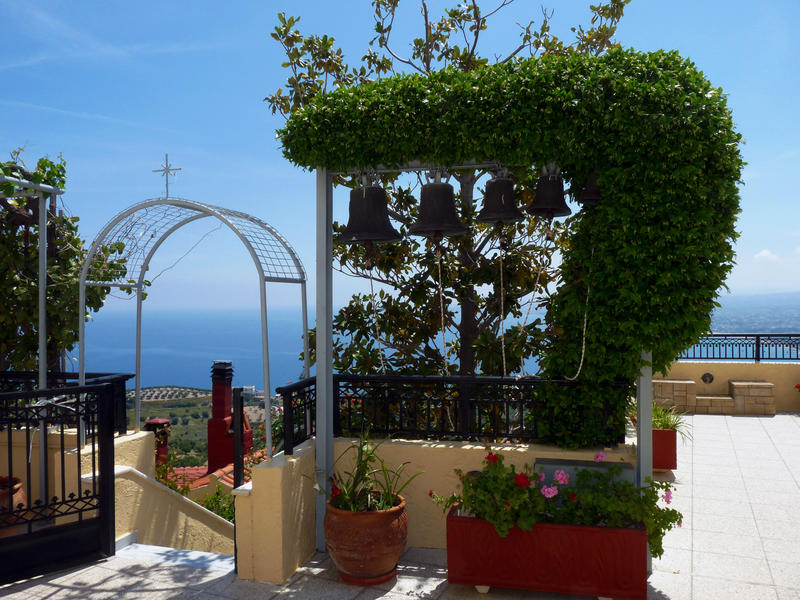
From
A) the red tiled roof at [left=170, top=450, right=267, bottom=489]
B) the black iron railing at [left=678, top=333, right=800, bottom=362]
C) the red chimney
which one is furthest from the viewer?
the black iron railing at [left=678, top=333, right=800, bottom=362]

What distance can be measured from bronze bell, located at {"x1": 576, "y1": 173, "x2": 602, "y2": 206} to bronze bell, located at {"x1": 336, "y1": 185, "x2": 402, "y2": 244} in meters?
1.33

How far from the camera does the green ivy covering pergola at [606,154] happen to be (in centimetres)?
369

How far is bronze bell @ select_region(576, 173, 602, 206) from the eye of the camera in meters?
4.09

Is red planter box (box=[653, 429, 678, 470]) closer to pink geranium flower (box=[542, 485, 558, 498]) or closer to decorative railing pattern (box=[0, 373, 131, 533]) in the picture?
pink geranium flower (box=[542, 485, 558, 498])

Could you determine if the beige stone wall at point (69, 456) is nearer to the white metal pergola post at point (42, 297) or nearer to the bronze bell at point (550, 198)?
the white metal pergola post at point (42, 297)

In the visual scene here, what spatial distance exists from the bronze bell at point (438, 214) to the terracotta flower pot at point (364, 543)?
195 centimetres

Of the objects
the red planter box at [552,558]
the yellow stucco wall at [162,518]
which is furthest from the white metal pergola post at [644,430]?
the yellow stucco wall at [162,518]

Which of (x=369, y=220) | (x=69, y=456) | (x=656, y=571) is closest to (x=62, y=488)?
(x=69, y=456)

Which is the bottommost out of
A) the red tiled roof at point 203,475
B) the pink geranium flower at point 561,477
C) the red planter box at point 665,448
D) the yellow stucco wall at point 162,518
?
the red tiled roof at point 203,475

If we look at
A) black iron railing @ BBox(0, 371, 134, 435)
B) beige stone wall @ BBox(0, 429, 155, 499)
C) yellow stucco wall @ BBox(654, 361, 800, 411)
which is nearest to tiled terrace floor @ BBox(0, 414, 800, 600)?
beige stone wall @ BBox(0, 429, 155, 499)

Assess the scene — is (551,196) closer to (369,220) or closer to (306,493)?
(369,220)

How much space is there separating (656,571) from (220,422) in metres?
6.95

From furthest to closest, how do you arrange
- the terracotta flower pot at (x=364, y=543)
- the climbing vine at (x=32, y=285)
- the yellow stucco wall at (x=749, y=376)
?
1. the yellow stucco wall at (x=749, y=376)
2. the climbing vine at (x=32, y=285)
3. the terracotta flower pot at (x=364, y=543)

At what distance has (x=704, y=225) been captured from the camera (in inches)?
145
